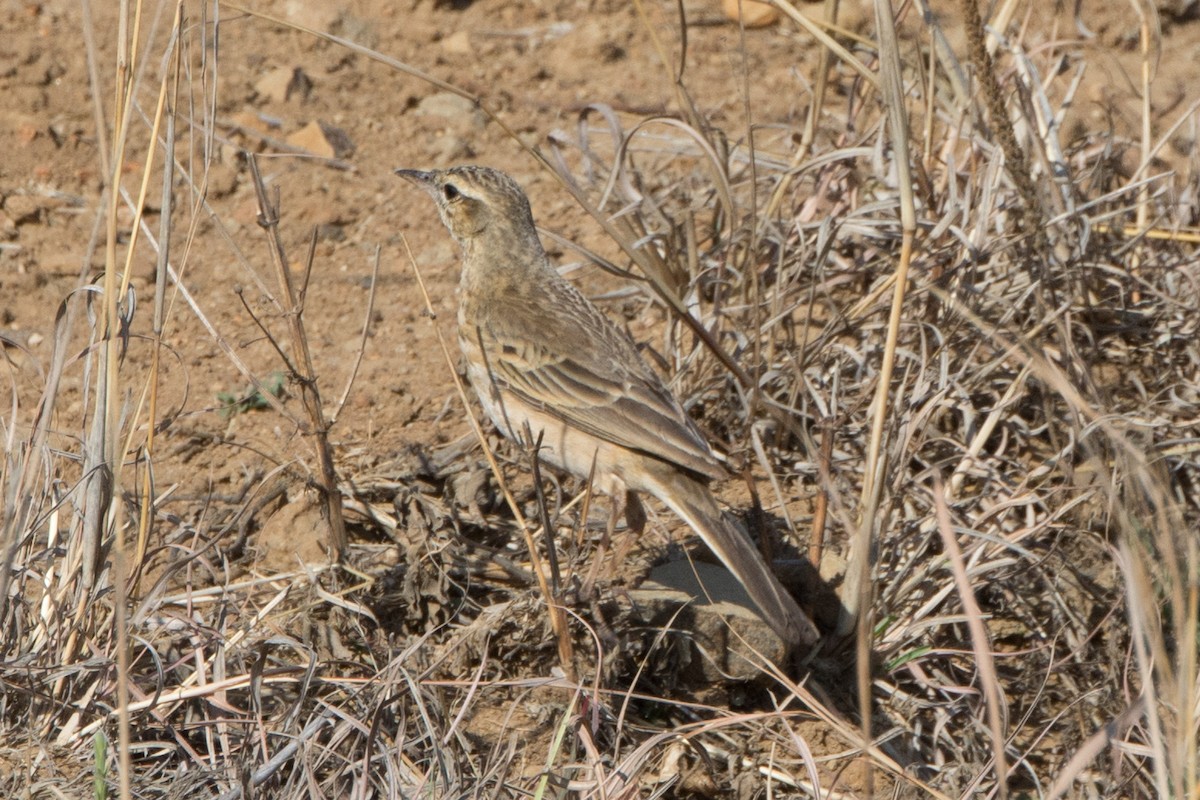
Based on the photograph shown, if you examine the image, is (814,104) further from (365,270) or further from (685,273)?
(365,270)

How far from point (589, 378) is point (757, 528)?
806mm

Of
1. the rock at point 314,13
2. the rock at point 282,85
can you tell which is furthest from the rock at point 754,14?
the rock at point 282,85

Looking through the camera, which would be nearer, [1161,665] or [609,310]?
[1161,665]

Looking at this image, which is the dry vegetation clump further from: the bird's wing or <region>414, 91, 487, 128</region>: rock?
<region>414, 91, 487, 128</region>: rock

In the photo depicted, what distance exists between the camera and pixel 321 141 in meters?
6.60

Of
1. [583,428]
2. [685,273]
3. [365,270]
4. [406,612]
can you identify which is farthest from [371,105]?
[406,612]

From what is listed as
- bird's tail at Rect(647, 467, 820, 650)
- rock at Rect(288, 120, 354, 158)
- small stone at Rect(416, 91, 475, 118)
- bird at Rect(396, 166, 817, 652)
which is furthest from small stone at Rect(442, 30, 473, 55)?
bird's tail at Rect(647, 467, 820, 650)

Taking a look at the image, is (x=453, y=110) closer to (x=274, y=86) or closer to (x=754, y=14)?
(x=274, y=86)

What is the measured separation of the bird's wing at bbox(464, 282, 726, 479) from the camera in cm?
456

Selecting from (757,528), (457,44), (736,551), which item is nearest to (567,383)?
(757,528)

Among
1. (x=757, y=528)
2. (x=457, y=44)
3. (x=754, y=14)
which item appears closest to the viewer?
(x=757, y=528)

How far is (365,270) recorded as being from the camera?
6.09 metres

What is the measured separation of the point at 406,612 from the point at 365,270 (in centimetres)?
209

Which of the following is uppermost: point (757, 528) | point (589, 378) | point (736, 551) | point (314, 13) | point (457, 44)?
point (314, 13)
